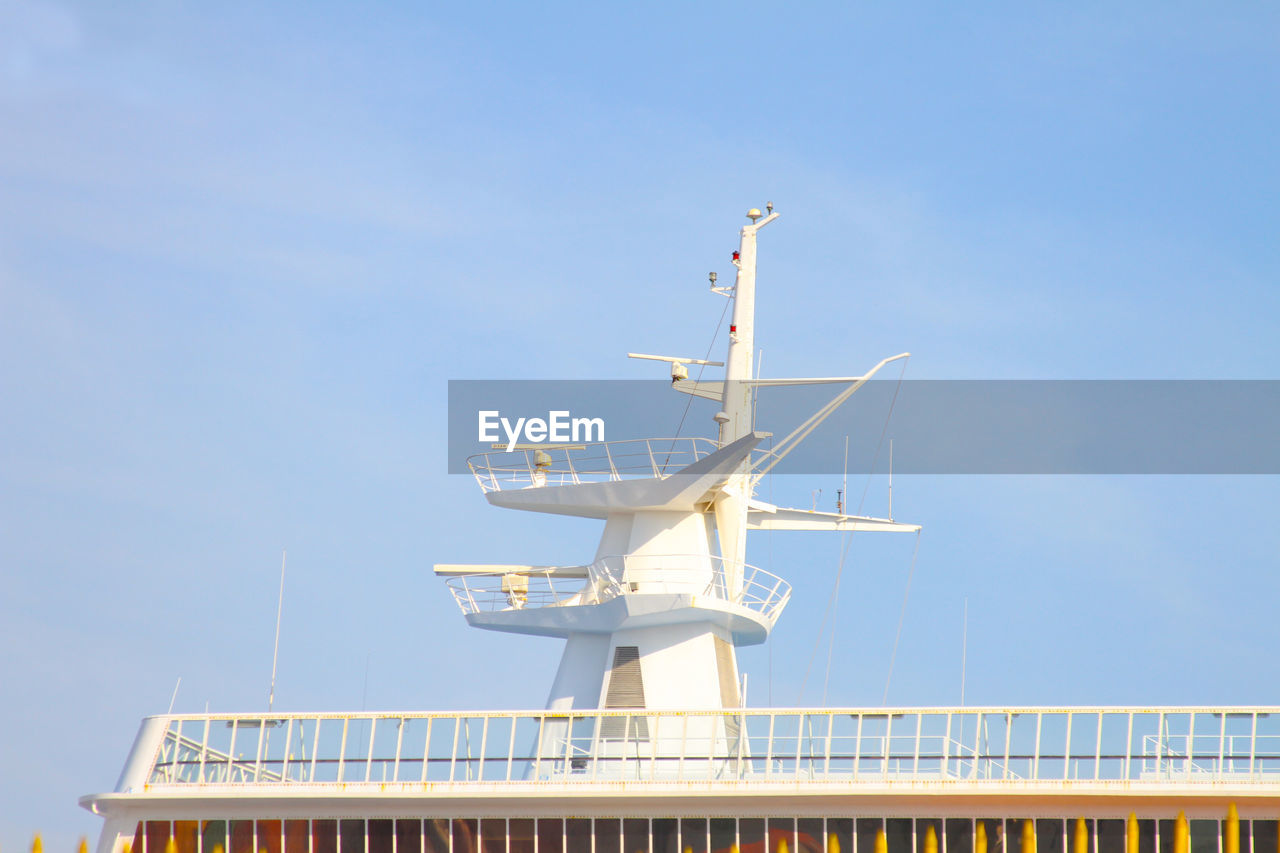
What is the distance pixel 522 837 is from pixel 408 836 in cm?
262

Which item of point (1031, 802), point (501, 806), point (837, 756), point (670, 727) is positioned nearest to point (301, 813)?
point (501, 806)

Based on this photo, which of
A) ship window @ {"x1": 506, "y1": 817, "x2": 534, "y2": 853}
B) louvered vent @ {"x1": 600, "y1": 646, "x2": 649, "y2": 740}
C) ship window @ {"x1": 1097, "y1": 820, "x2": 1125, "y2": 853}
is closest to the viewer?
ship window @ {"x1": 1097, "y1": 820, "x2": 1125, "y2": 853}

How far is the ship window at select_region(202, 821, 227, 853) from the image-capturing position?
41875mm

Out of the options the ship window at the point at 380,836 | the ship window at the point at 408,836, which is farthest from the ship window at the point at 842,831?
the ship window at the point at 380,836

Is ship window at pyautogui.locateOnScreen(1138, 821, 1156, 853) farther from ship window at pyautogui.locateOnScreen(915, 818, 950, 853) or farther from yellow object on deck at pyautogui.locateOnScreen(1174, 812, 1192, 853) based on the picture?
ship window at pyautogui.locateOnScreen(915, 818, 950, 853)

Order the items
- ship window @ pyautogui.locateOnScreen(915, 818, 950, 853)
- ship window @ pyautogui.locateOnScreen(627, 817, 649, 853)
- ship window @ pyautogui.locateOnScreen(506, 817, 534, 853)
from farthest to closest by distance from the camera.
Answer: ship window @ pyautogui.locateOnScreen(506, 817, 534, 853) < ship window @ pyautogui.locateOnScreen(627, 817, 649, 853) < ship window @ pyautogui.locateOnScreen(915, 818, 950, 853)

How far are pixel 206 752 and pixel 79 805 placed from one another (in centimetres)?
328

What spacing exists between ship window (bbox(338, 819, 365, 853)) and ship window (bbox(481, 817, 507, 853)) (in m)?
2.76

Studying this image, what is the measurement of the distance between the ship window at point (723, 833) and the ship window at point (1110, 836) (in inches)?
308

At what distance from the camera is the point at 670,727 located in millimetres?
43250

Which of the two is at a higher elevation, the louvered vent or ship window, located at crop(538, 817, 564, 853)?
the louvered vent

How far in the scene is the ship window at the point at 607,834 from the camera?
4097 centimetres

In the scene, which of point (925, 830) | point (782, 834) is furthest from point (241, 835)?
point (925, 830)

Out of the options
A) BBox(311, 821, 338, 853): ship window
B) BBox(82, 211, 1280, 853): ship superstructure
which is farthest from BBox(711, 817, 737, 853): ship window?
BBox(311, 821, 338, 853): ship window
